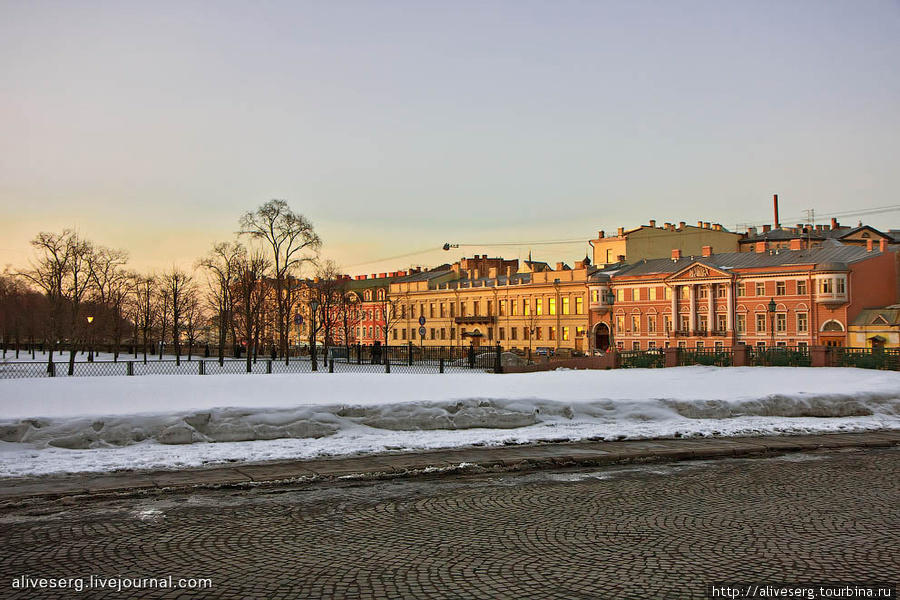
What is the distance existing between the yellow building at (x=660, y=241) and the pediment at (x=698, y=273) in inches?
617

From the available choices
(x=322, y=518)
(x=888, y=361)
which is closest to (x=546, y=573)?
(x=322, y=518)

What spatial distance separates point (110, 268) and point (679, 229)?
66185mm

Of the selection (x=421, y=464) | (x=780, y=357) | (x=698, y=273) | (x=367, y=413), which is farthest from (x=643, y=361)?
(x=698, y=273)

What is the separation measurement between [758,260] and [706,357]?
48.8 m

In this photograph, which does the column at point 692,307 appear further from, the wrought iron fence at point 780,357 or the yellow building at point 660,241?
the wrought iron fence at point 780,357

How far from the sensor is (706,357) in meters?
31.8

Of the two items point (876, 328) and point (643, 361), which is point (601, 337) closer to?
point (876, 328)

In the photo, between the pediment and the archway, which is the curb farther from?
the archway

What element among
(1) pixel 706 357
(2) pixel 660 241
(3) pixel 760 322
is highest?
(2) pixel 660 241

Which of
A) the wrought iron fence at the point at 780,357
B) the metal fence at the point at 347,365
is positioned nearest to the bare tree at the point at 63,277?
the metal fence at the point at 347,365

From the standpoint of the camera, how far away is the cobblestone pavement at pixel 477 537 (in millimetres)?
6211

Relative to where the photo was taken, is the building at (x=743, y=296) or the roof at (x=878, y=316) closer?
the roof at (x=878, y=316)

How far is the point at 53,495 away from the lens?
9898 mm

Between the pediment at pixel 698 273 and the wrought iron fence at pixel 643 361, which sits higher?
the pediment at pixel 698 273
